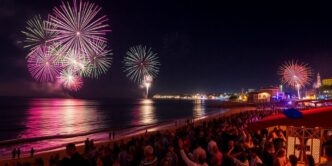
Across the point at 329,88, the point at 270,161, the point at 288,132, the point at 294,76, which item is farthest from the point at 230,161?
the point at 329,88

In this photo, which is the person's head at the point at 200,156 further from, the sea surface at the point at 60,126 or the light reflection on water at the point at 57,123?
the light reflection on water at the point at 57,123

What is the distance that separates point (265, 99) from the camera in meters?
134

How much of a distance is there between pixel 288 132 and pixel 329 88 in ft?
466

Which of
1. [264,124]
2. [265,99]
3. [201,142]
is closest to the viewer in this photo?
[264,124]

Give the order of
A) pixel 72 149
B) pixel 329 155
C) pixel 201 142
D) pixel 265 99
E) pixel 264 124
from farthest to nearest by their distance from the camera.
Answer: pixel 265 99, pixel 201 142, pixel 264 124, pixel 72 149, pixel 329 155

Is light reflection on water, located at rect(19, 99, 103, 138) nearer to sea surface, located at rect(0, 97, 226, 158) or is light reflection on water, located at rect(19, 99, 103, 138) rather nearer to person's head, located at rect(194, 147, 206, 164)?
sea surface, located at rect(0, 97, 226, 158)

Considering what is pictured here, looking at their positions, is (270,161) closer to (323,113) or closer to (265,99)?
(323,113)

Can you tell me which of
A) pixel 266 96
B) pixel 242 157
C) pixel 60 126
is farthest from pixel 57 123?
pixel 266 96

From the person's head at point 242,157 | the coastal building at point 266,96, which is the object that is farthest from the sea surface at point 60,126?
the coastal building at point 266,96

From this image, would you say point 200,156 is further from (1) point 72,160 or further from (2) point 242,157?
(1) point 72,160

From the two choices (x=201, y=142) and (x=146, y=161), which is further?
(x=201, y=142)

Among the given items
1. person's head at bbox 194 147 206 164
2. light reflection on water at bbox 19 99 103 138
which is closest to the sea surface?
light reflection on water at bbox 19 99 103 138

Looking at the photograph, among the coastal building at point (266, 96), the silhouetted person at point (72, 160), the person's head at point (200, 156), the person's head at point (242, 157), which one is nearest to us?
the silhouetted person at point (72, 160)

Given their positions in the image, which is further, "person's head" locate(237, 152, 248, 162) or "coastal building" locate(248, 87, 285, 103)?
"coastal building" locate(248, 87, 285, 103)
